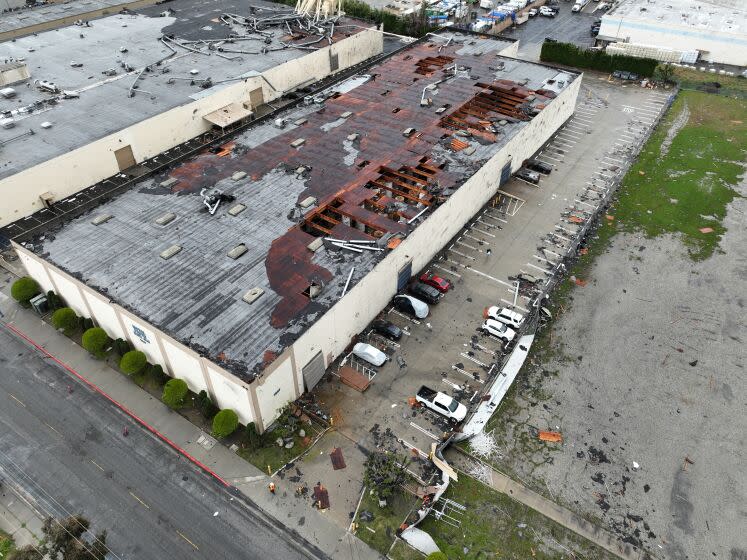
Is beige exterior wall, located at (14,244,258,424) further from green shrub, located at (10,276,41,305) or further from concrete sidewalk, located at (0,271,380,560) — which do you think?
concrete sidewalk, located at (0,271,380,560)

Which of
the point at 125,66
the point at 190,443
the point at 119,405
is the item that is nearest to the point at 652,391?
the point at 190,443

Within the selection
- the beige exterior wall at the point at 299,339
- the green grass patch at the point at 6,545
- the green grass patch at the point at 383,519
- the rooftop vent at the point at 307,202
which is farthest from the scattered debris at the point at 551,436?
the green grass patch at the point at 6,545

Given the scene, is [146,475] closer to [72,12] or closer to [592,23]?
[72,12]

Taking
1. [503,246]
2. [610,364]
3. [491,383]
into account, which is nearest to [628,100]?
[503,246]

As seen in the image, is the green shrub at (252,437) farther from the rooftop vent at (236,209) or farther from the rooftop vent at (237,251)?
the rooftop vent at (236,209)

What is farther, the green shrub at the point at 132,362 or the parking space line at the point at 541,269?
the parking space line at the point at 541,269
